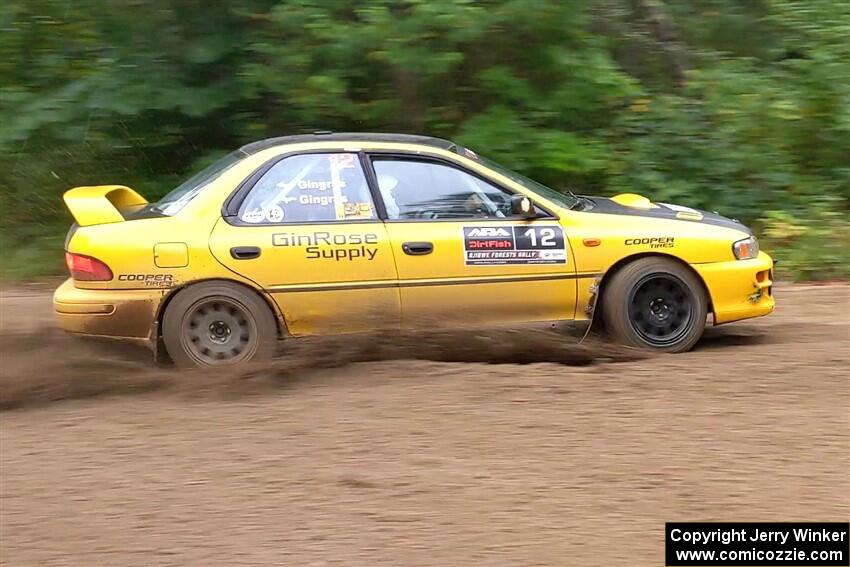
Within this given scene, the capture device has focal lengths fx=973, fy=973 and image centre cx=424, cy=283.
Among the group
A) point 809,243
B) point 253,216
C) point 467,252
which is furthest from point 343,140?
point 809,243

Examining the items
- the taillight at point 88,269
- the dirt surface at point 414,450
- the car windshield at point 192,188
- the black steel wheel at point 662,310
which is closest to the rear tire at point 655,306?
the black steel wheel at point 662,310

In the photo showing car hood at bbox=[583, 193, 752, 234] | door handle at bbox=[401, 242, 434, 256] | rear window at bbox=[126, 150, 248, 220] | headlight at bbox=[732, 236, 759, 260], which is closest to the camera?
door handle at bbox=[401, 242, 434, 256]

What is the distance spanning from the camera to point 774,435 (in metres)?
5.12

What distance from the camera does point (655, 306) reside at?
6641mm

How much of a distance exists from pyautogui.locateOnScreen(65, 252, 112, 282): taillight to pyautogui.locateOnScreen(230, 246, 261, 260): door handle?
804 millimetres

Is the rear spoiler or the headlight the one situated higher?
the rear spoiler

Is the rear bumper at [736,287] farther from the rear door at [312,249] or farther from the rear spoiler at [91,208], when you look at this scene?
the rear spoiler at [91,208]

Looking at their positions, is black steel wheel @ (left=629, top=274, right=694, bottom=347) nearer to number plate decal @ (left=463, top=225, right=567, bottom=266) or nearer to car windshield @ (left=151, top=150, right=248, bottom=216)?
number plate decal @ (left=463, top=225, right=567, bottom=266)

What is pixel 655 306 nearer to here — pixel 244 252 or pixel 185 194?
pixel 244 252

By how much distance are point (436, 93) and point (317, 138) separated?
157 inches

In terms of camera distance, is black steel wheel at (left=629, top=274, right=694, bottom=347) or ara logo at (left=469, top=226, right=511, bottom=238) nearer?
ara logo at (left=469, top=226, right=511, bottom=238)

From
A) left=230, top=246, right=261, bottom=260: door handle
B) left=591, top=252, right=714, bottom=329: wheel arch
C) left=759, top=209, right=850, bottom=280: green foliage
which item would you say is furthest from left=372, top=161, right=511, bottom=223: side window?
left=759, top=209, right=850, bottom=280: green foliage

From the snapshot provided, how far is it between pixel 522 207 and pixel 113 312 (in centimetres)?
275

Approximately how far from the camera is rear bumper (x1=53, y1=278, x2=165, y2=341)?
626cm
